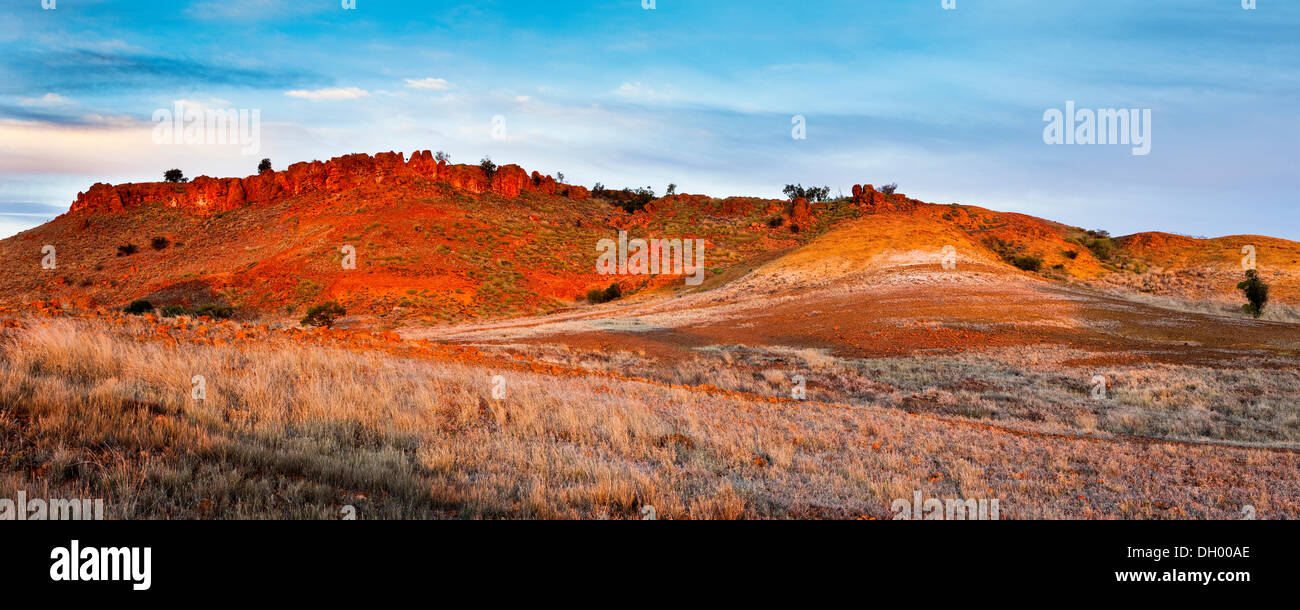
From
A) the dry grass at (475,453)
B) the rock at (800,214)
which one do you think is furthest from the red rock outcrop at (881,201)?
the dry grass at (475,453)

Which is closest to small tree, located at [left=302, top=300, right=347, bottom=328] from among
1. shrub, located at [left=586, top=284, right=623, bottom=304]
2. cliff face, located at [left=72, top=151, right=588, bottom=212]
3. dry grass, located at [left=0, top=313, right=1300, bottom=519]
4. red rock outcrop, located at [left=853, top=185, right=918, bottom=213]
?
shrub, located at [left=586, top=284, right=623, bottom=304]

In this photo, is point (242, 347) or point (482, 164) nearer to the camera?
point (242, 347)

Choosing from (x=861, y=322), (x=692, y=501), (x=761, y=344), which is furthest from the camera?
(x=861, y=322)

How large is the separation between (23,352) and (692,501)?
850 centimetres

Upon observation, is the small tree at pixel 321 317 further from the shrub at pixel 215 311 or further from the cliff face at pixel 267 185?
the cliff face at pixel 267 185

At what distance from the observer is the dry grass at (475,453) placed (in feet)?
13.1

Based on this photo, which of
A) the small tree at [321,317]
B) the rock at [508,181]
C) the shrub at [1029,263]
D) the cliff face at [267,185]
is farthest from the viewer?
the rock at [508,181]

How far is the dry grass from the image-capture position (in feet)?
13.1

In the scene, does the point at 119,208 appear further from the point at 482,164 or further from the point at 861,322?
the point at 861,322

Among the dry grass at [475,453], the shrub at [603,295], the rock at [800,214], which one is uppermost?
the rock at [800,214]

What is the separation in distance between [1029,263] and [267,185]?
90.9 meters

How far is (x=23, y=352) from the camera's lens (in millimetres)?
7133

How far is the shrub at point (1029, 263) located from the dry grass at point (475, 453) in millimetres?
57014
